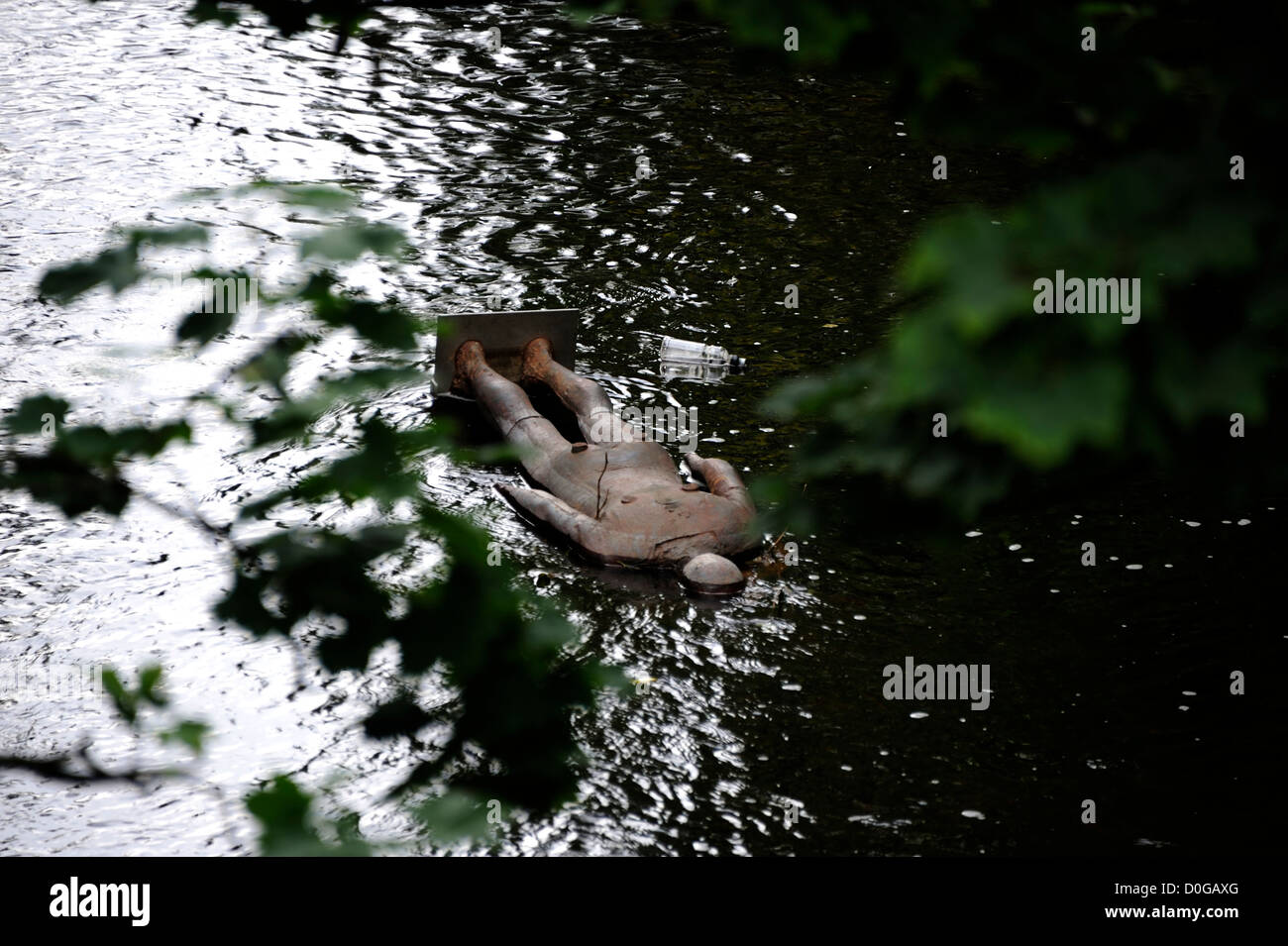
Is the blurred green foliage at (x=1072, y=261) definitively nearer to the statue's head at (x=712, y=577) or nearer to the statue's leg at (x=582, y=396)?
the statue's head at (x=712, y=577)

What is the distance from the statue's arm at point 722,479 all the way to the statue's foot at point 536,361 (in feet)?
5.00

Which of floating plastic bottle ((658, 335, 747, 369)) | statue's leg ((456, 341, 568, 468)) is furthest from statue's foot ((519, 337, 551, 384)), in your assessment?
floating plastic bottle ((658, 335, 747, 369))

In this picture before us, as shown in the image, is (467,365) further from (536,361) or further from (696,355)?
(696,355)

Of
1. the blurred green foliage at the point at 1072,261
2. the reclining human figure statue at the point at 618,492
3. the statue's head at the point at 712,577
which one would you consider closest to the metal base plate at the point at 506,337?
the reclining human figure statue at the point at 618,492

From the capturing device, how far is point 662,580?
7.66 metres

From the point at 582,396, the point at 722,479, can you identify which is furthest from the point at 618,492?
the point at 582,396

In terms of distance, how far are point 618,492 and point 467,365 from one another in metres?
2.03

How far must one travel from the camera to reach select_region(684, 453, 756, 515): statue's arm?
8.09 meters

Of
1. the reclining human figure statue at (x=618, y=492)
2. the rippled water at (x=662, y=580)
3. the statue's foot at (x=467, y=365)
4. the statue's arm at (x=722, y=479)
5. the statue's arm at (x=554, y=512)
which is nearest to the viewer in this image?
the rippled water at (x=662, y=580)

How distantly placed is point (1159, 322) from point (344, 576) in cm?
134

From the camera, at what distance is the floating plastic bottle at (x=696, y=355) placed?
32.8 ft

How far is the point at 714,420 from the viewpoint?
369 inches

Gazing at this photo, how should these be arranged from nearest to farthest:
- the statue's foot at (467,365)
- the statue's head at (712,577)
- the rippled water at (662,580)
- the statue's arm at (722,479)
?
the rippled water at (662,580), the statue's head at (712,577), the statue's arm at (722,479), the statue's foot at (467,365)

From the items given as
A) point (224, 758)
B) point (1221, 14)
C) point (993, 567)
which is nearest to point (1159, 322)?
point (1221, 14)
